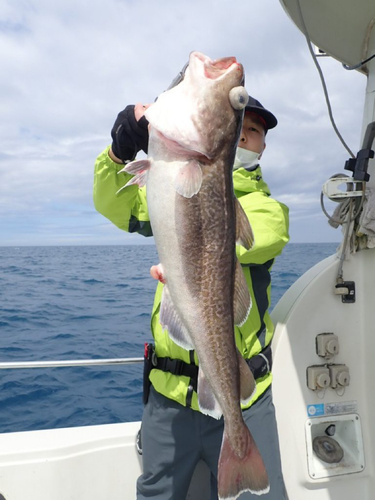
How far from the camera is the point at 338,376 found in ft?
10.6

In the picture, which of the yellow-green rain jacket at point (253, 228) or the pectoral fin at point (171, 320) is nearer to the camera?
the pectoral fin at point (171, 320)

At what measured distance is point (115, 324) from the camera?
11.0m

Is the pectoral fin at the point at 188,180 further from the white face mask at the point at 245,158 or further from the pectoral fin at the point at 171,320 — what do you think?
the white face mask at the point at 245,158

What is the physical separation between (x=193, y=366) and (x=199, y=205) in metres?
1.06

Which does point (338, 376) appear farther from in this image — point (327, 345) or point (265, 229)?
point (265, 229)

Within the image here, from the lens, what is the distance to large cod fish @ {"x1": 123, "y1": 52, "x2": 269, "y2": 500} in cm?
169

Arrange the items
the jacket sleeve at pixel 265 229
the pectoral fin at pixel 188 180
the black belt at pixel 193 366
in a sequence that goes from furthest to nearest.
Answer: the black belt at pixel 193 366
the jacket sleeve at pixel 265 229
the pectoral fin at pixel 188 180

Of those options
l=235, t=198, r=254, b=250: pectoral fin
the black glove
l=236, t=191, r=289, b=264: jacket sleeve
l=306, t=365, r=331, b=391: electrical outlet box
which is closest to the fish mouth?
the black glove

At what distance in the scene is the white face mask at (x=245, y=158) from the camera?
262cm

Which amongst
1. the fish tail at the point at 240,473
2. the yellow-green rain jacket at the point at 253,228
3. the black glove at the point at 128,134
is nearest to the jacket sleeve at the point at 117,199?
the yellow-green rain jacket at the point at 253,228

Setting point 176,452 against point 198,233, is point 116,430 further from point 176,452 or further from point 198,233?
point 198,233

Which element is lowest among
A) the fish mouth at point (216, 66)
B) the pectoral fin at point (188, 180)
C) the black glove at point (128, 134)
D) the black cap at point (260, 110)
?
the pectoral fin at point (188, 180)

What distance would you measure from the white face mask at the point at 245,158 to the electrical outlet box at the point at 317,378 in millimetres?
1651

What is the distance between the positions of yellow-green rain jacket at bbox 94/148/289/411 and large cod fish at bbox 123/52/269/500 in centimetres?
35
